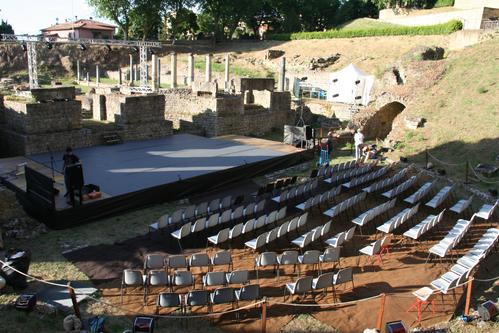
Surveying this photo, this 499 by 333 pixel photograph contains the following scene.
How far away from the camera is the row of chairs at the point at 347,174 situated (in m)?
14.8

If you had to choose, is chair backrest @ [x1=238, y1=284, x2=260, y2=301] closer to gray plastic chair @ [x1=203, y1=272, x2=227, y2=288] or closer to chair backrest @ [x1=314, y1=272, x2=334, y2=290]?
gray plastic chair @ [x1=203, y1=272, x2=227, y2=288]

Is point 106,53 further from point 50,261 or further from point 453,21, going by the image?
point 50,261

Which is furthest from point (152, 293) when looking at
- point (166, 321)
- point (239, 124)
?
point (239, 124)

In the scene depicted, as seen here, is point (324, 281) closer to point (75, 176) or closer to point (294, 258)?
point (294, 258)

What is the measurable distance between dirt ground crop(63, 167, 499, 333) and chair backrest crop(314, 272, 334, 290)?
34 centimetres

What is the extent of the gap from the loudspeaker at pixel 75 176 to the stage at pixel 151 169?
1.82ft

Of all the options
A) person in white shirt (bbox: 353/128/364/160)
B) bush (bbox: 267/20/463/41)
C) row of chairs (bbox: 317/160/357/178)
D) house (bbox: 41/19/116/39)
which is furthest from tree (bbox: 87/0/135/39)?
row of chairs (bbox: 317/160/357/178)

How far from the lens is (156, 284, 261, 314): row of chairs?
7281 millimetres

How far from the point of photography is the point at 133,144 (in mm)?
19594

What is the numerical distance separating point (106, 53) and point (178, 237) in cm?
5185

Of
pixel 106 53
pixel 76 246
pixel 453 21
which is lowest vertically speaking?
pixel 76 246

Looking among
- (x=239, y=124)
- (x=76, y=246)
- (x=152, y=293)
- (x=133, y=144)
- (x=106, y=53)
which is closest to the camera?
(x=152, y=293)

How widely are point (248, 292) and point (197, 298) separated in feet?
2.83

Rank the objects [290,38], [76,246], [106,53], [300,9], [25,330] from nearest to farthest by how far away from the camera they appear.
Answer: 1. [25,330]
2. [76,246]
3. [106,53]
4. [290,38]
5. [300,9]
